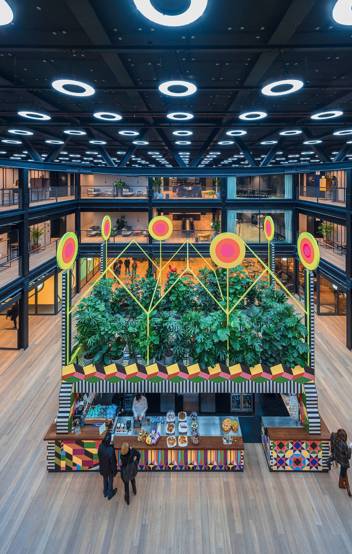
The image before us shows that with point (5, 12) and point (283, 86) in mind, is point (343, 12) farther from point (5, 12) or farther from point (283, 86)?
point (5, 12)

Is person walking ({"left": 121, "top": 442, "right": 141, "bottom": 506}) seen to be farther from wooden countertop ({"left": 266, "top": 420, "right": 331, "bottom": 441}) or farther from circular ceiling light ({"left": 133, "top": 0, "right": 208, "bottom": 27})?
circular ceiling light ({"left": 133, "top": 0, "right": 208, "bottom": 27})

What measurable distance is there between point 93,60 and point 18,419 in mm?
7976

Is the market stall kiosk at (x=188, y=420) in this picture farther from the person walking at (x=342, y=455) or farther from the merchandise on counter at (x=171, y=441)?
the person walking at (x=342, y=455)

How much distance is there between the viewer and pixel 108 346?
8.12 metres

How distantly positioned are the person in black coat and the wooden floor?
16cm

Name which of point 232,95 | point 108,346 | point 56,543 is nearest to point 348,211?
point 232,95

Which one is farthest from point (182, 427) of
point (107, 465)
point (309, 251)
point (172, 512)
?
point (309, 251)

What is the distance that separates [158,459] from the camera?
738 cm

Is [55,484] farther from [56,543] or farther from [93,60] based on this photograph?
[93,60]

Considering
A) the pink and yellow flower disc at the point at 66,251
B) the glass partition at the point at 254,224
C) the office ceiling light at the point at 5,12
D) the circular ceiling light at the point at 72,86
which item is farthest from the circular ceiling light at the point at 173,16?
the glass partition at the point at 254,224

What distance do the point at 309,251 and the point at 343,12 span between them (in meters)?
4.44

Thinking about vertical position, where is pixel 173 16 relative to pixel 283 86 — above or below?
below

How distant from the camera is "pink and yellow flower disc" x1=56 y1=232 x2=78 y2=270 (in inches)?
284

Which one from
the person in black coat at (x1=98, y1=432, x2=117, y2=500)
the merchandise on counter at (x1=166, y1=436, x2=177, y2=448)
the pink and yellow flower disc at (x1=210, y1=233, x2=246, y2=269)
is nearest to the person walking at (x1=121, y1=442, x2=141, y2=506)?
the person in black coat at (x1=98, y1=432, x2=117, y2=500)
